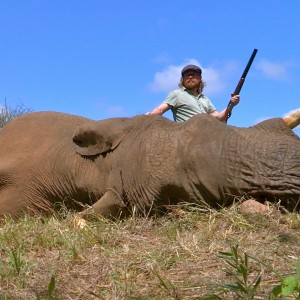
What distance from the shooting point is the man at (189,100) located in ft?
27.4

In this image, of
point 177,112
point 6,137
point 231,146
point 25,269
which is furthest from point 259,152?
point 6,137

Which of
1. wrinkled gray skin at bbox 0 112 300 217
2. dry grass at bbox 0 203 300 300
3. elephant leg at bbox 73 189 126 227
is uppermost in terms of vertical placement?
wrinkled gray skin at bbox 0 112 300 217

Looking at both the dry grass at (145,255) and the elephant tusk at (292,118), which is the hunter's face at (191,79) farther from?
the dry grass at (145,255)

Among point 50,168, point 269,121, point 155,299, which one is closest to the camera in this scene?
point 155,299

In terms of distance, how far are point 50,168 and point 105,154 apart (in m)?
0.81

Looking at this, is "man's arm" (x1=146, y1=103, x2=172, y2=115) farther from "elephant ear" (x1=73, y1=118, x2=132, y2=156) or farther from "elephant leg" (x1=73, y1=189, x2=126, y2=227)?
"elephant leg" (x1=73, y1=189, x2=126, y2=227)

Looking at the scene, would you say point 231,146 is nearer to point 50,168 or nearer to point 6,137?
point 50,168

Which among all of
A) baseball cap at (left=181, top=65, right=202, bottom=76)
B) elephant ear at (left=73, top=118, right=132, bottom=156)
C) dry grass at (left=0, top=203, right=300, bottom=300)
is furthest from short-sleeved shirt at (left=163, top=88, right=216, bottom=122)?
dry grass at (left=0, top=203, right=300, bottom=300)

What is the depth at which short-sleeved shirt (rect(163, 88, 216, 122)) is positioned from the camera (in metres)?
8.34

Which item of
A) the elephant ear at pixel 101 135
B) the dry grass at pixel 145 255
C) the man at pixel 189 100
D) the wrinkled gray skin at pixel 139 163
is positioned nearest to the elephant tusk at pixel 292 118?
the wrinkled gray skin at pixel 139 163

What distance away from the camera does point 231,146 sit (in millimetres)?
5852

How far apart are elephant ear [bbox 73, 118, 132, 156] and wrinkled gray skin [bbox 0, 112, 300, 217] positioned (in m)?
0.01

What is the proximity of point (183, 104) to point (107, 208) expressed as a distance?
2.50 m

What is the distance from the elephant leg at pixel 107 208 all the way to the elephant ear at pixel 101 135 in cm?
57
